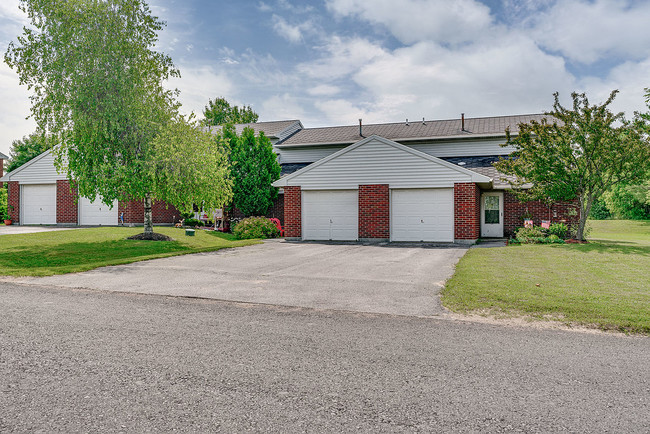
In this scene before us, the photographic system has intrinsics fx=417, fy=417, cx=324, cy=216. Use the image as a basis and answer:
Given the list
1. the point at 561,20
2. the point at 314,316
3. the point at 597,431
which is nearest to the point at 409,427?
the point at 597,431

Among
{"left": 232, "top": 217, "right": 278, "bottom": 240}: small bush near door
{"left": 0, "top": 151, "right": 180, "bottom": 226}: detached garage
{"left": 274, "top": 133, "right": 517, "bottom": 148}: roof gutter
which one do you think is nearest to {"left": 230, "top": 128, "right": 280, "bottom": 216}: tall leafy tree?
{"left": 232, "top": 217, "right": 278, "bottom": 240}: small bush near door

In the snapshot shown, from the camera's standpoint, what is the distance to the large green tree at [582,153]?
554 inches

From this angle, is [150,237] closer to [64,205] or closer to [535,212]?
[64,205]

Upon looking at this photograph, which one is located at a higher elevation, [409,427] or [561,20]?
[561,20]

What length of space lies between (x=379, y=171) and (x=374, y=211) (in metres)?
1.70

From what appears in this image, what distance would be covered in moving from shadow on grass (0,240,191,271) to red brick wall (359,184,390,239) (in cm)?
727

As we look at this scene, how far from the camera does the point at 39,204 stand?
2567 centimetres

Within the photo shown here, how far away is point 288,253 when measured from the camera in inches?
534

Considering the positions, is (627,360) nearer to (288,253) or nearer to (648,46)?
(288,253)

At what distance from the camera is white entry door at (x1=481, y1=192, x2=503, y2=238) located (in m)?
19.3

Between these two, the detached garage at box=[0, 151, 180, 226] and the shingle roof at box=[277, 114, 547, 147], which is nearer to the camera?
the shingle roof at box=[277, 114, 547, 147]

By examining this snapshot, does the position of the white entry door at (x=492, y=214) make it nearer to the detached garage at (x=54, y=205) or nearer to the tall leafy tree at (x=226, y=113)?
the detached garage at (x=54, y=205)

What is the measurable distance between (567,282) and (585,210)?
9.69 metres

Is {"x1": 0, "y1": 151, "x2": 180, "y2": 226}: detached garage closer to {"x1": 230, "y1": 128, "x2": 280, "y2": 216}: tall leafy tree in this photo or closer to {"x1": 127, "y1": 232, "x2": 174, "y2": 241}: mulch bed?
{"x1": 230, "y1": 128, "x2": 280, "y2": 216}: tall leafy tree
